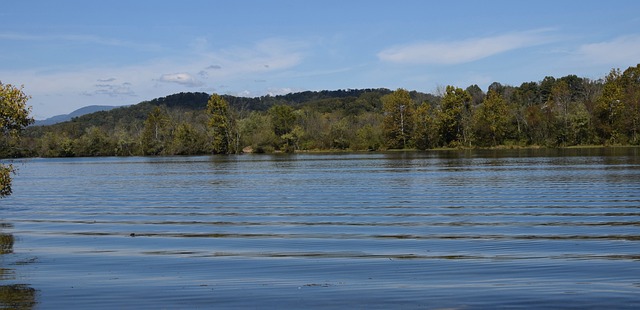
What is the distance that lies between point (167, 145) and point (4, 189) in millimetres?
126676

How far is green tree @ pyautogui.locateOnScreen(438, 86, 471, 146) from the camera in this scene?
124625mm

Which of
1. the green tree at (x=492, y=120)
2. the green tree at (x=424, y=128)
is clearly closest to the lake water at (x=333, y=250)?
the green tree at (x=492, y=120)

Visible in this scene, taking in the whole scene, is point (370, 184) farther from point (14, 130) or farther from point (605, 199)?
point (14, 130)

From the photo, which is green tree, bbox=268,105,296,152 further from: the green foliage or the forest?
the green foliage

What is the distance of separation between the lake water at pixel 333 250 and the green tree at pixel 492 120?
87.4m

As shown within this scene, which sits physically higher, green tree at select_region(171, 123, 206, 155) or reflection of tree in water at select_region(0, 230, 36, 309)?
green tree at select_region(171, 123, 206, 155)

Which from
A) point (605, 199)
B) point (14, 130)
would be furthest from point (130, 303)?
point (605, 199)

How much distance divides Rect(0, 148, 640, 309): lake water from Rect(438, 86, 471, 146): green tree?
90.1m

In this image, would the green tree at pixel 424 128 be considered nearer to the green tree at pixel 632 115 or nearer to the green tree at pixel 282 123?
the green tree at pixel 282 123

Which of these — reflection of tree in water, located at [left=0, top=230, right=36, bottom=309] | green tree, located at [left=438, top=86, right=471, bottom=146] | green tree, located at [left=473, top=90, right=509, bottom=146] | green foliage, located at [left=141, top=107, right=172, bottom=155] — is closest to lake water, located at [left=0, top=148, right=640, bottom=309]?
reflection of tree in water, located at [left=0, top=230, right=36, bottom=309]

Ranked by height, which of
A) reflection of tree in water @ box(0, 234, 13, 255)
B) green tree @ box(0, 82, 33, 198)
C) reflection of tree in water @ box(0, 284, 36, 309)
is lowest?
reflection of tree in water @ box(0, 234, 13, 255)

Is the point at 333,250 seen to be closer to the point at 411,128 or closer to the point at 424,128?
the point at 424,128

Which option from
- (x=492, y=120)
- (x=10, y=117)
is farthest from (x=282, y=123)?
(x=10, y=117)

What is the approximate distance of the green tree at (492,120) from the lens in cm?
12119
